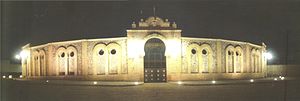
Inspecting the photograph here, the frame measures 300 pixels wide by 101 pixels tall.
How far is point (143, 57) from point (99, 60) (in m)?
3.07

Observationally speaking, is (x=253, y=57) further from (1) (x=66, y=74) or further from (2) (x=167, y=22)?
(1) (x=66, y=74)

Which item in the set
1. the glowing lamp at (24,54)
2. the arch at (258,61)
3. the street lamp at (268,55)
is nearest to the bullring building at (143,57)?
the glowing lamp at (24,54)

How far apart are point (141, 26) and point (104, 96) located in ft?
33.0

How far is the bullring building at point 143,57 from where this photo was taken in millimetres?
30531

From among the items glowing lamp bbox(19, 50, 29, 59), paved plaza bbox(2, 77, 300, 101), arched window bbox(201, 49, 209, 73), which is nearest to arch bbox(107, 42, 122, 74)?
arched window bbox(201, 49, 209, 73)

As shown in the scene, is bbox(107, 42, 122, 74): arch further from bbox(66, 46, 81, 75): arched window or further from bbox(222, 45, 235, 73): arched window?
bbox(222, 45, 235, 73): arched window

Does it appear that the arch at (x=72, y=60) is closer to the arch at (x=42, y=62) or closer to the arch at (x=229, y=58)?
the arch at (x=42, y=62)

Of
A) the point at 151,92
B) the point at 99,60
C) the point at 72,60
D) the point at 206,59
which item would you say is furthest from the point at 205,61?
the point at 151,92

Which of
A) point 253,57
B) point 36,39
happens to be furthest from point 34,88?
point 253,57

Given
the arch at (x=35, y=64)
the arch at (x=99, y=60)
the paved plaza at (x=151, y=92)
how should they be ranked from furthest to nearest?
1. the arch at (x=35, y=64)
2. the arch at (x=99, y=60)
3. the paved plaza at (x=151, y=92)

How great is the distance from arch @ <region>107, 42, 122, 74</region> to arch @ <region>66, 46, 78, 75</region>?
7.79 feet

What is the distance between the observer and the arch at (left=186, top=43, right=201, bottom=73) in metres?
31.5

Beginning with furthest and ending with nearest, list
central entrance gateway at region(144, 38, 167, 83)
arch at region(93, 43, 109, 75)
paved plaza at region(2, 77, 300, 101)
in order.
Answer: arch at region(93, 43, 109, 75) < central entrance gateway at region(144, 38, 167, 83) < paved plaza at region(2, 77, 300, 101)

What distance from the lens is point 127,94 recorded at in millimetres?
22094
